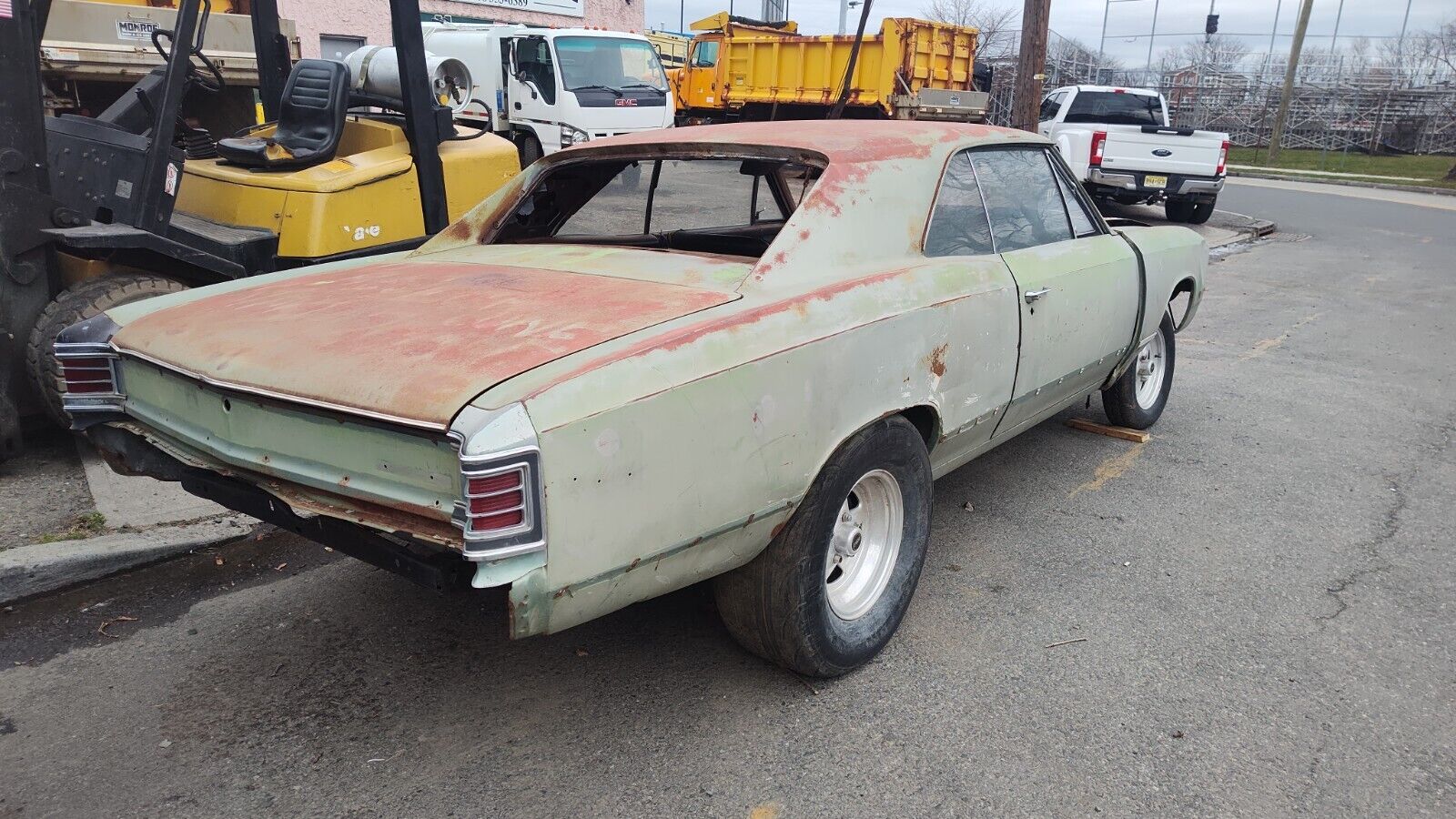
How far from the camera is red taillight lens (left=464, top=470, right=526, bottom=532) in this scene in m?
2.03

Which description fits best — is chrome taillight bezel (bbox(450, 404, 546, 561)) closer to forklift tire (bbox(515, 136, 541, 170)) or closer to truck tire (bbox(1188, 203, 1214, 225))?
forklift tire (bbox(515, 136, 541, 170))

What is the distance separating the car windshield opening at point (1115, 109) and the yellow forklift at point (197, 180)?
11.7 meters

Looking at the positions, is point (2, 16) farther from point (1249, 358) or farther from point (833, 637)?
point (1249, 358)

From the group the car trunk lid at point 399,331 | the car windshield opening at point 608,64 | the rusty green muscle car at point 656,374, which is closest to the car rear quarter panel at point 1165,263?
the rusty green muscle car at point 656,374

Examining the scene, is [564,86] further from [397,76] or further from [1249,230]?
[1249,230]

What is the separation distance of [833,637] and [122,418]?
2213 mm

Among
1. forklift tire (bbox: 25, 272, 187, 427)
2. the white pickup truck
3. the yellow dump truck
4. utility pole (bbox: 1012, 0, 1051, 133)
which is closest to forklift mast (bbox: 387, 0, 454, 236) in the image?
forklift tire (bbox: 25, 272, 187, 427)

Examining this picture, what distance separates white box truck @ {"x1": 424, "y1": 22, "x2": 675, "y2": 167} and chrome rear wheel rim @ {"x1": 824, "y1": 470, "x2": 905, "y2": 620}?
38.9 ft

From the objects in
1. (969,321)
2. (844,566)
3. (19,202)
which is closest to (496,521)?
(844,566)

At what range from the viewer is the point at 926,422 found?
328cm

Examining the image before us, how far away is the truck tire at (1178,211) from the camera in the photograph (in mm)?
14969

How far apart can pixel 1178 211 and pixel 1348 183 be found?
518 inches

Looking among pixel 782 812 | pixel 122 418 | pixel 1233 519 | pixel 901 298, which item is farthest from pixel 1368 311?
pixel 122 418

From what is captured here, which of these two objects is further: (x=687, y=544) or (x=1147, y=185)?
(x=1147, y=185)
